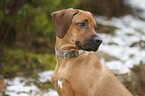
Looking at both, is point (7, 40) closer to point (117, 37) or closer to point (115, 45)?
point (115, 45)

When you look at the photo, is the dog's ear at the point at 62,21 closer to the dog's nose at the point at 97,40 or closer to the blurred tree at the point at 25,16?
the dog's nose at the point at 97,40

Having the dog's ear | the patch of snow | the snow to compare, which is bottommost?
the snow

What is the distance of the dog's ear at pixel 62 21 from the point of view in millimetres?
2754

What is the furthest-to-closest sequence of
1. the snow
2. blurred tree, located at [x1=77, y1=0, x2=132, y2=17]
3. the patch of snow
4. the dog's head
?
1. blurred tree, located at [x1=77, y1=0, x2=132, y2=17]
2. the snow
3. the patch of snow
4. the dog's head

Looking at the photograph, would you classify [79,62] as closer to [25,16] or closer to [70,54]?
[70,54]

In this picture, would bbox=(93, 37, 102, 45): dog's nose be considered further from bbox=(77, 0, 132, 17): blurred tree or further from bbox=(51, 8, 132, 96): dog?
bbox=(77, 0, 132, 17): blurred tree

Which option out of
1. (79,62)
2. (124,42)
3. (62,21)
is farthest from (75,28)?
(124,42)

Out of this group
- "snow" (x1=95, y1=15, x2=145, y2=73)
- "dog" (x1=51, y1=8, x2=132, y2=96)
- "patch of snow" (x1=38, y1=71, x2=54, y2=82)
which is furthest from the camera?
"snow" (x1=95, y1=15, x2=145, y2=73)

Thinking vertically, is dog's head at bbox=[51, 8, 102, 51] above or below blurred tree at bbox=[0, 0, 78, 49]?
above

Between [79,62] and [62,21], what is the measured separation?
0.67 metres

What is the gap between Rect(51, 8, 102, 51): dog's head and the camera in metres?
2.71

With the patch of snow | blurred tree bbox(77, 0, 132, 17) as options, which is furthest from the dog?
blurred tree bbox(77, 0, 132, 17)

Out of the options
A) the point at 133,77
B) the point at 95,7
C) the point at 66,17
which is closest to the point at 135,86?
the point at 133,77

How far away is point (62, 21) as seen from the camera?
9.07ft
